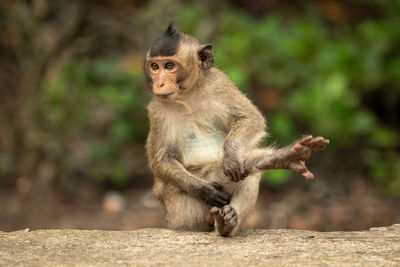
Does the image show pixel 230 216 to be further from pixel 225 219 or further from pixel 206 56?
pixel 206 56

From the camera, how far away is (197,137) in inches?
259

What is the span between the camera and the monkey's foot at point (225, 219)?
590 cm

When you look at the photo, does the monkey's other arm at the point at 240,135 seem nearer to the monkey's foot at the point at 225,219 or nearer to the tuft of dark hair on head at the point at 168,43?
the monkey's foot at the point at 225,219

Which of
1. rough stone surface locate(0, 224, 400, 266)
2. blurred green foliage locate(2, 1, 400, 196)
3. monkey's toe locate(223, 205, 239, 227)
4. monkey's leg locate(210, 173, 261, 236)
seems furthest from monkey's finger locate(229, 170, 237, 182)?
blurred green foliage locate(2, 1, 400, 196)

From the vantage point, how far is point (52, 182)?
10.4 m

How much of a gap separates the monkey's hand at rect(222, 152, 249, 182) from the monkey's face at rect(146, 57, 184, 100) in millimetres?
753

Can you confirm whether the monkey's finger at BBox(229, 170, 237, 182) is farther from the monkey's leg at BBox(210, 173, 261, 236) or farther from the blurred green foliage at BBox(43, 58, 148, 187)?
the blurred green foliage at BBox(43, 58, 148, 187)

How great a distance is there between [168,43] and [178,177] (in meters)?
1.22

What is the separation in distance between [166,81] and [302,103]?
4.91 meters

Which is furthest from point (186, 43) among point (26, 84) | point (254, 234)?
point (26, 84)

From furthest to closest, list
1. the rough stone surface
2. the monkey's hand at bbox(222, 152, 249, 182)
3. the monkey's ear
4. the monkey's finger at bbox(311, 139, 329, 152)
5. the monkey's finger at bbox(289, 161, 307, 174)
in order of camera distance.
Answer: the monkey's ear → the monkey's hand at bbox(222, 152, 249, 182) → the monkey's finger at bbox(289, 161, 307, 174) → the monkey's finger at bbox(311, 139, 329, 152) → the rough stone surface

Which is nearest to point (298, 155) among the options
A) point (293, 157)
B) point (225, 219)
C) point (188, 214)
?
point (293, 157)

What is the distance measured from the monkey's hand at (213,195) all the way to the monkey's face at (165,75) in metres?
0.86

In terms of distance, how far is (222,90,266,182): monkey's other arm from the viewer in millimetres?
6098
